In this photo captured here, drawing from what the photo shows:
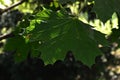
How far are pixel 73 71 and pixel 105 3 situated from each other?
5482mm

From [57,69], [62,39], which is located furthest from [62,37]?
[57,69]

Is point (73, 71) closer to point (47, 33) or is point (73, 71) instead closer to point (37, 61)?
point (37, 61)

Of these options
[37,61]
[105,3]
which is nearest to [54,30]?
[105,3]

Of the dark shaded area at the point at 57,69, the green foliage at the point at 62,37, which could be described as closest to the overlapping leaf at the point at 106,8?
the green foliage at the point at 62,37

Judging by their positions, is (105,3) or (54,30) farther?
(54,30)

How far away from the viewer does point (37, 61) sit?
6.91m

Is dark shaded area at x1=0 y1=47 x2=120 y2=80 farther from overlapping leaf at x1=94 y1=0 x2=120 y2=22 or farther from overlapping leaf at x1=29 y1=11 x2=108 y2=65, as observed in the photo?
overlapping leaf at x1=94 y1=0 x2=120 y2=22

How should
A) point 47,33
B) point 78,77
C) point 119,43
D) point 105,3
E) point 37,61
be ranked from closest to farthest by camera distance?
point 105,3
point 47,33
point 119,43
point 37,61
point 78,77

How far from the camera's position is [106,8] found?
175 cm

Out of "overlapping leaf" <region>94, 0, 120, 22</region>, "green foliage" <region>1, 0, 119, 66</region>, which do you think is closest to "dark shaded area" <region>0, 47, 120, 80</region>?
"green foliage" <region>1, 0, 119, 66</region>

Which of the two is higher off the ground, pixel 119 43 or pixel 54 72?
pixel 119 43

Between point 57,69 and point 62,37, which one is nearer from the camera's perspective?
point 62,37

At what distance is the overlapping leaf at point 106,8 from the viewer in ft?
5.65

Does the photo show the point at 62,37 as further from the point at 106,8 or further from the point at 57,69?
the point at 57,69
